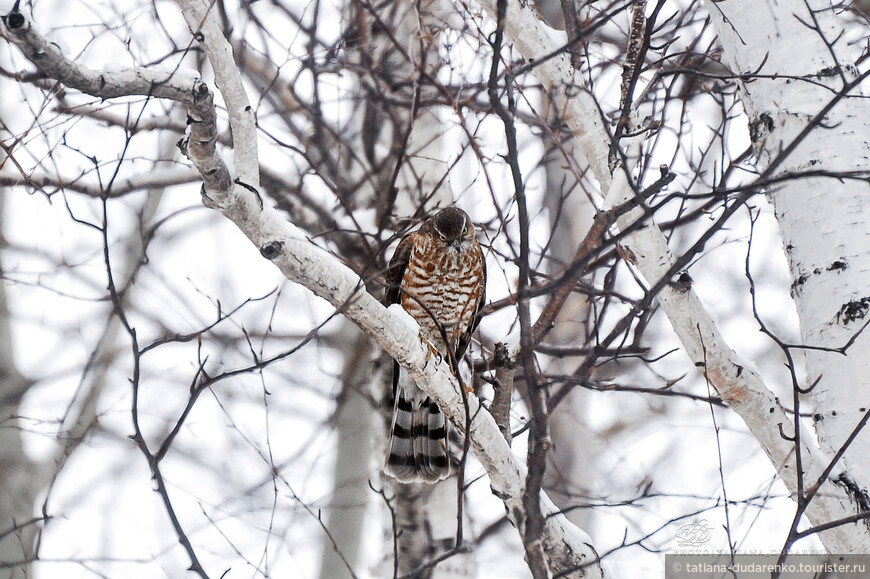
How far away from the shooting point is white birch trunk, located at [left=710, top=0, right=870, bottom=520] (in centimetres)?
248

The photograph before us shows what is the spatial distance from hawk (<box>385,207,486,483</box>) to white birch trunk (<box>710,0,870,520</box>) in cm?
177

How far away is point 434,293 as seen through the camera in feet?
14.7

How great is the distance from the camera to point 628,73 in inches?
114

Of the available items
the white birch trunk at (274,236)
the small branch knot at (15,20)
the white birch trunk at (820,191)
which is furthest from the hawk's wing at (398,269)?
the small branch knot at (15,20)

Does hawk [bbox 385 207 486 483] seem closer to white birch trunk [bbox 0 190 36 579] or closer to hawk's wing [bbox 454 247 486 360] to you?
hawk's wing [bbox 454 247 486 360]

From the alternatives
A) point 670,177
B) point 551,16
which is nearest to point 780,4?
point 670,177

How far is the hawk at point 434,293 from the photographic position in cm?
413

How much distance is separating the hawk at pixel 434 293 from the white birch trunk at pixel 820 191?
5.81 feet

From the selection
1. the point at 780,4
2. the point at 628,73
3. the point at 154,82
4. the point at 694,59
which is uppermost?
the point at 694,59

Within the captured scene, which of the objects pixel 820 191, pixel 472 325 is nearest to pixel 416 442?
pixel 472 325

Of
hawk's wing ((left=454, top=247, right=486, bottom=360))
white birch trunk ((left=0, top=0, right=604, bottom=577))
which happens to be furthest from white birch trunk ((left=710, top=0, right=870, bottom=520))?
hawk's wing ((left=454, top=247, right=486, bottom=360))

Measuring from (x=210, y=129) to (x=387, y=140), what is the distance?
3.05 m

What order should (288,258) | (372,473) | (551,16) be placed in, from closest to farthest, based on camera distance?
1. (288,258)
2. (372,473)
3. (551,16)

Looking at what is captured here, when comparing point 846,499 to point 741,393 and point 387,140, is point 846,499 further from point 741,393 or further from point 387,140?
point 387,140
